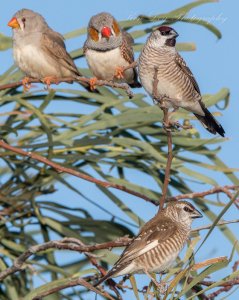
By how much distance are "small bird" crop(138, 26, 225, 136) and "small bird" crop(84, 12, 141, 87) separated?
1.81 ft

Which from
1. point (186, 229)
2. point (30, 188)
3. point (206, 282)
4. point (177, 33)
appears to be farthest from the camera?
point (30, 188)

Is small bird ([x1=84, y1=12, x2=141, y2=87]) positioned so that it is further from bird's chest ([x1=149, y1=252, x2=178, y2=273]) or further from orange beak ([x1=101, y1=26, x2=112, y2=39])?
bird's chest ([x1=149, y1=252, x2=178, y2=273])

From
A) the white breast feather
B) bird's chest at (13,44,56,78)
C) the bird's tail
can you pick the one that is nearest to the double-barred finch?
the bird's tail

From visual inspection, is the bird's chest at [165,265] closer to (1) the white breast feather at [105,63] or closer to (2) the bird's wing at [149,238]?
(2) the bird's wing at [149,238]

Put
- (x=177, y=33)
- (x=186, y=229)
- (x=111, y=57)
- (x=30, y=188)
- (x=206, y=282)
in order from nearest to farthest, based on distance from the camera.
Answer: (x=206, y=282) → (x=186, y=229) → (x=177, y=33) → (x=111, y=57) → (x=30, y=188)

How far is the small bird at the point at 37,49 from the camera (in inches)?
265

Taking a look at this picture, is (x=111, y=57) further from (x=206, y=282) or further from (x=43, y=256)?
(x=206, y=282)

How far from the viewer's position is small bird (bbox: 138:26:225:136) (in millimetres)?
5824

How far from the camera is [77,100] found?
25.0 feet

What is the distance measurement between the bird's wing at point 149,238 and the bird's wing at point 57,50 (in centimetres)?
209

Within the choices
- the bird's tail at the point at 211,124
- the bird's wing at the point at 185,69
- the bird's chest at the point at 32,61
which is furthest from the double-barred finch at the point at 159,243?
the bird's chest at the point at 32,61

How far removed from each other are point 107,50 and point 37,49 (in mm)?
560

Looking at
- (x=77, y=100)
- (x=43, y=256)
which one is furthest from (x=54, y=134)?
(x=43, y=256)

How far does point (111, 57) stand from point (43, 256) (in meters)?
1.63
